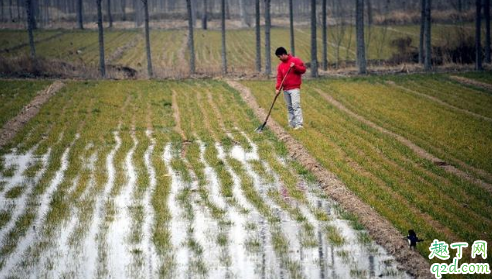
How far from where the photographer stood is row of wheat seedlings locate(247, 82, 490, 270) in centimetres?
946

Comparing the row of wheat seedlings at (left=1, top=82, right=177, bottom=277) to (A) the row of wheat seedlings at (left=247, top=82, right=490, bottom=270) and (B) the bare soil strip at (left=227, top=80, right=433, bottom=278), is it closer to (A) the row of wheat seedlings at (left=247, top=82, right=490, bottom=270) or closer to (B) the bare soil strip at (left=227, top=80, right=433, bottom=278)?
(B) the bare soil strip at (left=227, top=80, right=433, bottom=278)

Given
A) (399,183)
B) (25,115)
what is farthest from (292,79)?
(25,115)

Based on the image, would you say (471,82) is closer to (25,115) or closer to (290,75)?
(290,75)

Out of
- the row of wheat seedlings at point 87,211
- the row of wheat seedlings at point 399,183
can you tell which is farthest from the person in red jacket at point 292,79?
the row of wheat seedlings at point 87,211

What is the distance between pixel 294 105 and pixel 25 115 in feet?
32.6

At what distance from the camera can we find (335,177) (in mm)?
12719

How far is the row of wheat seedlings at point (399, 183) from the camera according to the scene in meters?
9.46

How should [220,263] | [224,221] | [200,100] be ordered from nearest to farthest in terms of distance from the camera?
[220,263]
[224,221]
[200,100]

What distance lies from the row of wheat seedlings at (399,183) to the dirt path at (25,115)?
846 cm

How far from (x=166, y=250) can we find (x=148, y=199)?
2949mm

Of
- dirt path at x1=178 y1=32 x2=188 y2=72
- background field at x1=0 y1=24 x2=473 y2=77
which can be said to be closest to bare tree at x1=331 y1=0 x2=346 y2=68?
background field at x1=0 y1=24 x2=473 y2=77

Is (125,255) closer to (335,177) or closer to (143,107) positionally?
(335,177)

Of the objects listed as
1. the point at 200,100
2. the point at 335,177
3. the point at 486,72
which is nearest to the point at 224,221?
the point at 335,177

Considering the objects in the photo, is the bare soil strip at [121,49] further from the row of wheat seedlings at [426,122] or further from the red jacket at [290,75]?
the red jacket at [290,75]
